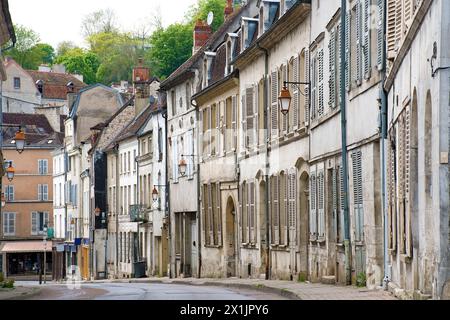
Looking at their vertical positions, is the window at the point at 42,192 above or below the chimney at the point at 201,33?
below

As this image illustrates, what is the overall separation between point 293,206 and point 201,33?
25.4m

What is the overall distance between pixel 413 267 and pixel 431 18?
13.6 ft

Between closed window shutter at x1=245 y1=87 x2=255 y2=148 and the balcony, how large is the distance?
22.9 meters

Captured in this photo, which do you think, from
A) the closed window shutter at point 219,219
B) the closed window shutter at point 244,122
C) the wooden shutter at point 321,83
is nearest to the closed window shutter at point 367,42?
the wooden shutter at point 321,83

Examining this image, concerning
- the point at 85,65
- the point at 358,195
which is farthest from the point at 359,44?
the point at 85,65

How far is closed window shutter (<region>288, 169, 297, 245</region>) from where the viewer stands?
3321 cm

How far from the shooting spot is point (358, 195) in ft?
81.7

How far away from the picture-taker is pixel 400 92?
2003 cm

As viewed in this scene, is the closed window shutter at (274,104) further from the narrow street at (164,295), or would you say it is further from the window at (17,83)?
the window at (17,83)

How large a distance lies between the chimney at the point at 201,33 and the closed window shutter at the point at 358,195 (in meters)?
32.6

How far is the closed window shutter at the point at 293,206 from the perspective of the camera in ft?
109

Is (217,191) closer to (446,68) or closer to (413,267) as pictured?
(413,267)

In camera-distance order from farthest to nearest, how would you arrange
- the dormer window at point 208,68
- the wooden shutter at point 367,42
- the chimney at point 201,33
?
the chimney at point 201,33
the dormer window at point 208,68
the wooden shutter at point 367,42

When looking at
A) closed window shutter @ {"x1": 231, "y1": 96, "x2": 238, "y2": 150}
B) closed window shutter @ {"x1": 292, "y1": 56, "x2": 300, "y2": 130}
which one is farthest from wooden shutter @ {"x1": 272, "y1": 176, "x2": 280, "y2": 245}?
closed window shutter @ {"x1": 231, "y1": 96, "x2": 238, "y2": 150}
